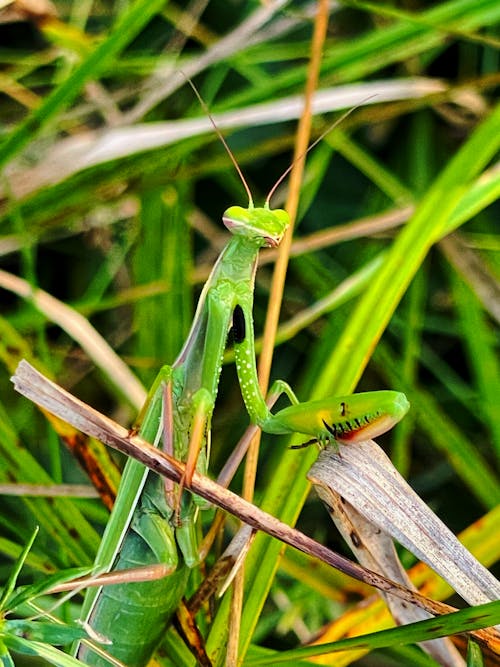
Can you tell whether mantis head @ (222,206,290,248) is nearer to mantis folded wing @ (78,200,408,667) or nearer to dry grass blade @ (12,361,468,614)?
mantis folded wing @ (78,200,408,667)

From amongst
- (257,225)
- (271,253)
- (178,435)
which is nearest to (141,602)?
(178,435)

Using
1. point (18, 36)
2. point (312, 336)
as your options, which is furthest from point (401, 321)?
point (18, 36)

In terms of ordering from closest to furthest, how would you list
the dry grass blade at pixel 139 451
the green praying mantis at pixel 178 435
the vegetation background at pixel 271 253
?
the dry grass blade at pixel 139 451 → the green praying mantis at pixel 178 435 → the vegetation background at pixel 271 253

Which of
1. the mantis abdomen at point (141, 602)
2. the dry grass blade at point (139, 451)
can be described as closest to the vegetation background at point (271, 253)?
the mantis abdomen at point (141, 602)

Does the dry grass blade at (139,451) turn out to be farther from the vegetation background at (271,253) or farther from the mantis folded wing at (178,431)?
the vegetation background at (271,253)

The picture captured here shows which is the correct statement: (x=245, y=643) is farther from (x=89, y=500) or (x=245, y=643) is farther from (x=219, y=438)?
(x=219, y=438)

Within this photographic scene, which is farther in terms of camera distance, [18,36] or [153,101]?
[18,36]
